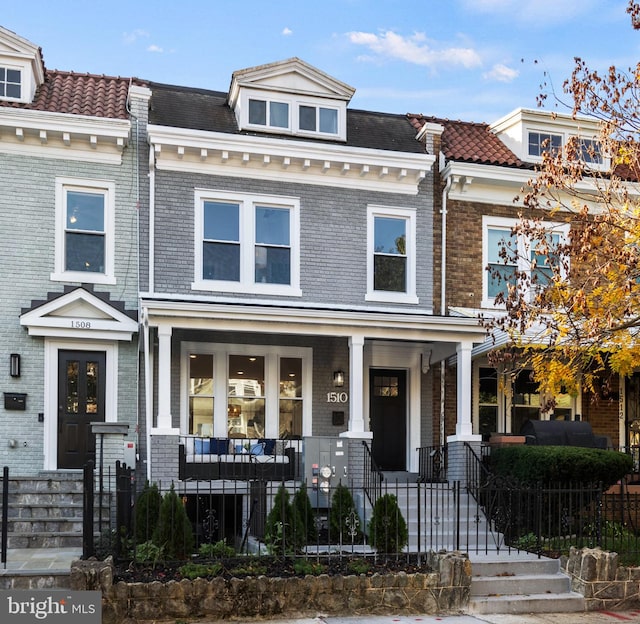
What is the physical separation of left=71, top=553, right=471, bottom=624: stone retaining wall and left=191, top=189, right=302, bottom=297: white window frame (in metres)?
6.40

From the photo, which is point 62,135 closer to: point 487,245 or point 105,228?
point 105,228

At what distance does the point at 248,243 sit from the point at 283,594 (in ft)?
23.8

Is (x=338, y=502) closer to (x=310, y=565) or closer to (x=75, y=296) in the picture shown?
(x=310, y=565)

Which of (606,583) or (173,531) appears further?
(606,583)

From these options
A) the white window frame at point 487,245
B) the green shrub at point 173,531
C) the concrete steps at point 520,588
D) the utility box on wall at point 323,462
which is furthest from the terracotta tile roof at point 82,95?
the concrete steps at point 520,588

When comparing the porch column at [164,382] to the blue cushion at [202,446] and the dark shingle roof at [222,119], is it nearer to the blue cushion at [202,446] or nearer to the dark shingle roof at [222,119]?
the blue cushion at [202,446]

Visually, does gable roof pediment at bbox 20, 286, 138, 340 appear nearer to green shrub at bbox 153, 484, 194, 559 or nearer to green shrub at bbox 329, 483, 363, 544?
green shrub at bbox 153, 484, 194, 559

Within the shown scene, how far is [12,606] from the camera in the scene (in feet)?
26.4

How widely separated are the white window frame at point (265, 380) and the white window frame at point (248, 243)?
105 centimetres

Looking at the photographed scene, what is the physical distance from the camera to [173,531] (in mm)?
9508

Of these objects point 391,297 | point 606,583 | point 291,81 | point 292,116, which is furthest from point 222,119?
point 606,583

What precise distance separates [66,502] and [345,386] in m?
5.42

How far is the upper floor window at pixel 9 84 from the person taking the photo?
14.3 metres

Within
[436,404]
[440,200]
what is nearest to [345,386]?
[436,404]
